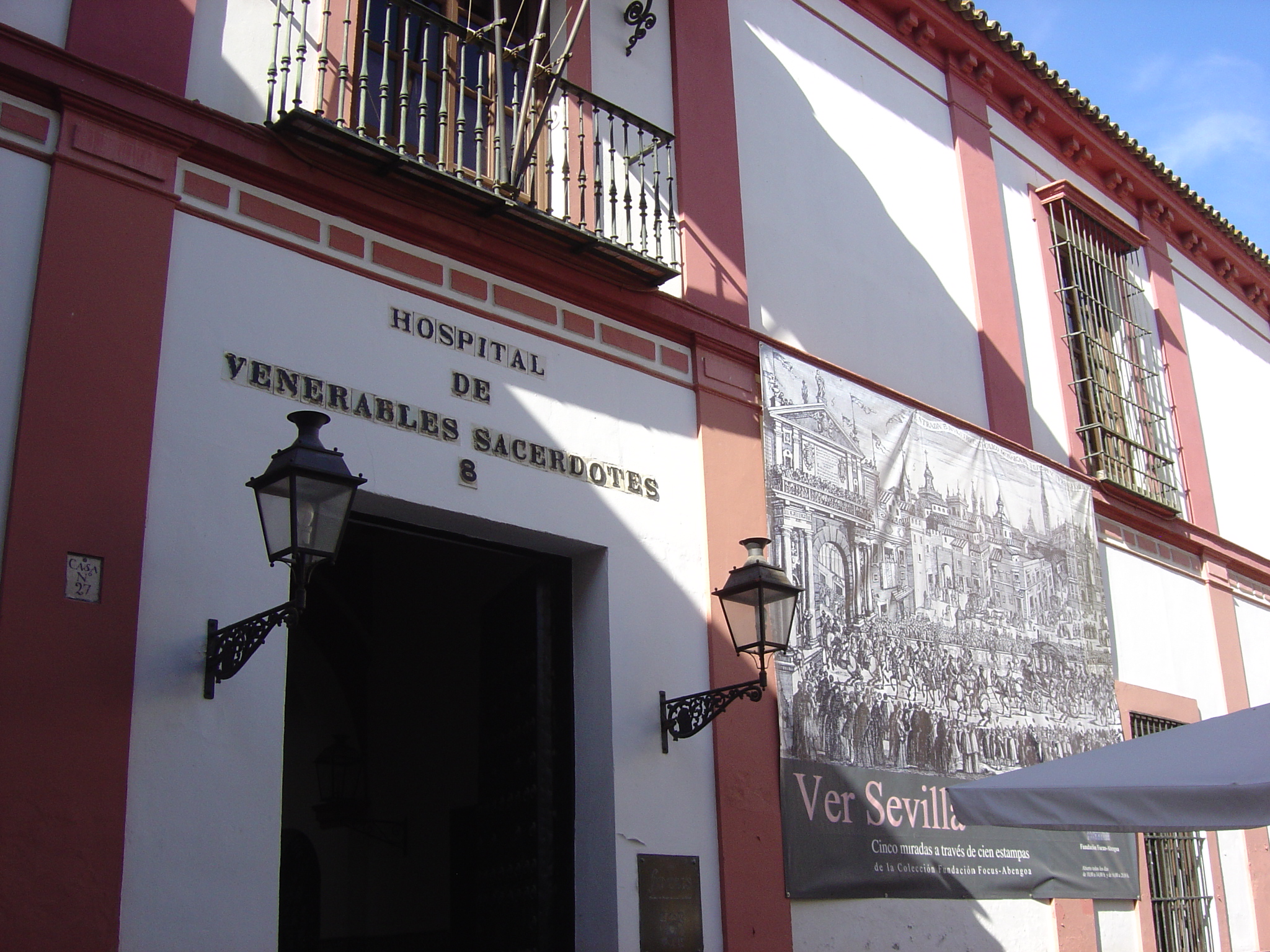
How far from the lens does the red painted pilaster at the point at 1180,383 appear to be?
10703 millimetres

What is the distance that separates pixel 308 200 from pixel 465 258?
Result: 0.78 meters

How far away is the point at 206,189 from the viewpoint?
503cm

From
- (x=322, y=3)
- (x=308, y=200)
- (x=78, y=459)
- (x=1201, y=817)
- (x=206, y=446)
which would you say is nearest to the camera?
(x=1201, y=817)

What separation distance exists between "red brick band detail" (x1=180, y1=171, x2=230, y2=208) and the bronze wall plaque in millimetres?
3234

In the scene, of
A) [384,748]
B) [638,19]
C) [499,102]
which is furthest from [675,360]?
[384,748]

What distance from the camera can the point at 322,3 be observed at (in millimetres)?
5797

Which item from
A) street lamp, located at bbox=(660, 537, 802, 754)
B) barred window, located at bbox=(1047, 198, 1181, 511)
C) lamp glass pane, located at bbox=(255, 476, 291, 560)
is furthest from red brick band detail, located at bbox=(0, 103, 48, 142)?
barred window, located at bbox=(1047, 198, 1181, 511)

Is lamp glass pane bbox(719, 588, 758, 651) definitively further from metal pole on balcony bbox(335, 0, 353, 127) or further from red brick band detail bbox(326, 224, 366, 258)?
metal pole on balcony bbox(335, 0, 353, 127)

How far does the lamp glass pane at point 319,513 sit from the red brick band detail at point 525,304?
2053mm

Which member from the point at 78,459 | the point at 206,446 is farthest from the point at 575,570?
the point at 78,459

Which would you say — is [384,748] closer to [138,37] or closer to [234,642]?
[234,642]

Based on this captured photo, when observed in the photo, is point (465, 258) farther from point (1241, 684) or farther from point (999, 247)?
point (1241, 684)

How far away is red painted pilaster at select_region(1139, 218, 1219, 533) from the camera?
35.1 feet

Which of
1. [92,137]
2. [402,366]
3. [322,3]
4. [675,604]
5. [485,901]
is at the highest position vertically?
[322,3]
